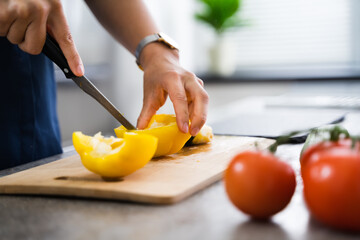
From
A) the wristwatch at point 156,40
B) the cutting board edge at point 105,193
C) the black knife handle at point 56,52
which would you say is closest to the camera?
the cutting board edge at point 105,193

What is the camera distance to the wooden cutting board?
746 mm

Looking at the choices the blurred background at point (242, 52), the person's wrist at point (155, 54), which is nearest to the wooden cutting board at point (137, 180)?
the person's wrist at point (155, 54)

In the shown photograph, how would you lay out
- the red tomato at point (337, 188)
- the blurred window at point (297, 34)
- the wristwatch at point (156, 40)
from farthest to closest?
1. the blurred window at point (297, 34)
2. the wristwatch at point (156, 40)
3. the red tomato at point (337, 188)

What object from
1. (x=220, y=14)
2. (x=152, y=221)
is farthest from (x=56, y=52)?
(x=220, y=14)

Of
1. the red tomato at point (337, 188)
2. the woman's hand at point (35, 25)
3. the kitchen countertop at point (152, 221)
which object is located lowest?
the kitchen countertop at point (152, 221)

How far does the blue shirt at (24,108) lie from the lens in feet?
4.24

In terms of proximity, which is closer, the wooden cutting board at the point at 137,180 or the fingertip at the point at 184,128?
the wooden cutting board at the point at 137,180

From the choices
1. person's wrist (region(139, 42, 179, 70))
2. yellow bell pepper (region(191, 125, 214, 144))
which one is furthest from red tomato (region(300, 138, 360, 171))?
person's wrist (region(139, 42, 179, 70))

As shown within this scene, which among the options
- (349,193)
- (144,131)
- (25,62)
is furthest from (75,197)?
(25,62)

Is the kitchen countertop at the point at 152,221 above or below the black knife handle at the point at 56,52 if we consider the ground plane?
below

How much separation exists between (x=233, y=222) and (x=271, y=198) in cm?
7

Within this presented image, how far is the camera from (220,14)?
3.82 m

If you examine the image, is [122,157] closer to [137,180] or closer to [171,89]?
[137,180]

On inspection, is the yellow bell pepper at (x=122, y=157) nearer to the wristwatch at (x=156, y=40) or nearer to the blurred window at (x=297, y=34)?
the wristwatch at (x=156, y=40)
